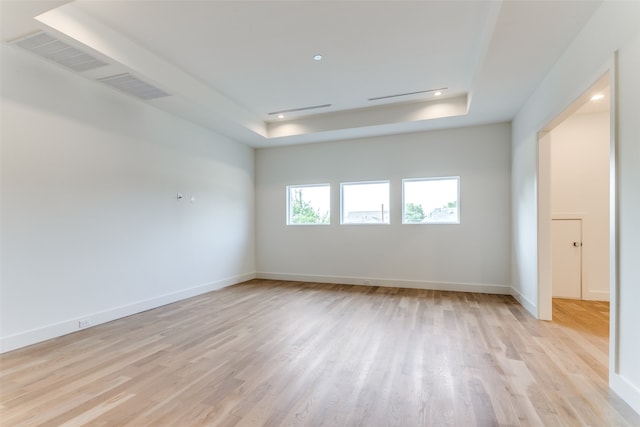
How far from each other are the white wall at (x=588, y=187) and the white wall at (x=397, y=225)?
2.47 feet

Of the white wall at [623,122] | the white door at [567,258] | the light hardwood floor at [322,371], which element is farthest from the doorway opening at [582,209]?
the white wall at [623,122]

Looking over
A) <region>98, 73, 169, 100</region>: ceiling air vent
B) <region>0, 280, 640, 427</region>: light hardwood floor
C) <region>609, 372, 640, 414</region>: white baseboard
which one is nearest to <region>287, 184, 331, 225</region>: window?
<region>0, 280, 640, 427</region>: light hardwood floor

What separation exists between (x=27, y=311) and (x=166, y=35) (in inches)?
125

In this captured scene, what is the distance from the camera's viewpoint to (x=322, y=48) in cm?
341

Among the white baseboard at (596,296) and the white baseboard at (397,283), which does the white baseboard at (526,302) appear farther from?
the white baseboard at (596,296)

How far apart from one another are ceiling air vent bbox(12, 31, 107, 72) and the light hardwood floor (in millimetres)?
2958

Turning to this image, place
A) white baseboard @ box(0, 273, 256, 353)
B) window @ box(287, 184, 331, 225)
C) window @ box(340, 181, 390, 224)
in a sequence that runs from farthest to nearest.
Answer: window @ box(287, 184, 331, 225) < window @ box(340, 181, 390, 224) < white baseboard @ box(0, 273, 256, 353)

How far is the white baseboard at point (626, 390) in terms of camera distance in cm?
193

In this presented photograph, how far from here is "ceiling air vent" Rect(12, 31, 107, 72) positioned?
2.81 m

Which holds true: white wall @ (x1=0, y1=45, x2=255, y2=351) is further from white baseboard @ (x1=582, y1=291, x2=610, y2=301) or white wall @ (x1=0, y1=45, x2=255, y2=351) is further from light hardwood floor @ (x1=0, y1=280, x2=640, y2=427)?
white baseboard @ (x1=582, y1=291, x2=610, y2=301)

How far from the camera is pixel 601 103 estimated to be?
173 inches

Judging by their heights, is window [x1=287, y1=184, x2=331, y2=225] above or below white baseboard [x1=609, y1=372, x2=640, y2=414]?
above

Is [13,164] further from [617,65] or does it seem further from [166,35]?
[617,65]

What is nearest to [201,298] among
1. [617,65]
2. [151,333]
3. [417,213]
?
[151,333]
